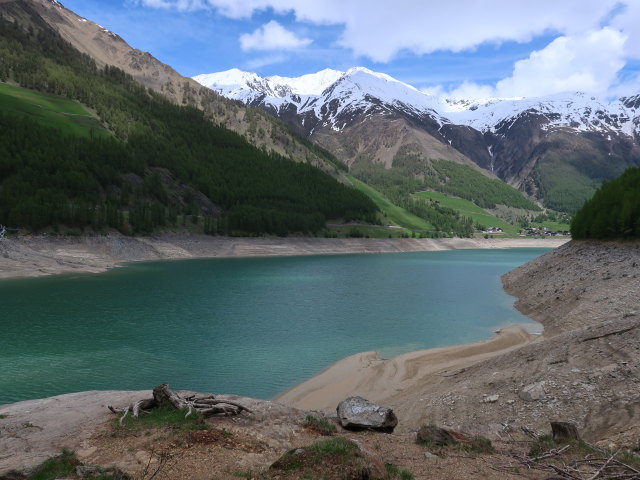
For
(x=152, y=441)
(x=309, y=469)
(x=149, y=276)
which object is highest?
(x=309, y=469)

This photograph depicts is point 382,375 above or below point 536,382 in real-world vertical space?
below

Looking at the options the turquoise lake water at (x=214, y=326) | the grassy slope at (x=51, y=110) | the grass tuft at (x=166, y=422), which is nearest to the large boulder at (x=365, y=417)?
the grass tuft at (x=166, y=422)

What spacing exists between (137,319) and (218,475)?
3767 centimetres

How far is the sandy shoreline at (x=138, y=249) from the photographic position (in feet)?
268

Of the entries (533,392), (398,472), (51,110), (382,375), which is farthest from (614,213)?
(51,110)

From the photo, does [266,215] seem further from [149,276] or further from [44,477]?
[44,477]

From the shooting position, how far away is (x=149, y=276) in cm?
8031

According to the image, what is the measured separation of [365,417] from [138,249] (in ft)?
358

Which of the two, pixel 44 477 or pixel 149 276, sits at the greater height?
pixel 44 477

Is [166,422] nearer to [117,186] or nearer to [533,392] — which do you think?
[533,392]

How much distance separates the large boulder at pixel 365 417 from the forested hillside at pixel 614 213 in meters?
46.5

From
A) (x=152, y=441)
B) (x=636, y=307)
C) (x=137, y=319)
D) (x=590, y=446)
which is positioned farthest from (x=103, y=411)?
(x=636, y=307)

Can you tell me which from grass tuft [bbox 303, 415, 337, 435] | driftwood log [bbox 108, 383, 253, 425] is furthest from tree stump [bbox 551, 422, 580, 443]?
driftwood log [bbox 108, 383, 253, 425]

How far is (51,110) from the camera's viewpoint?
586ft
